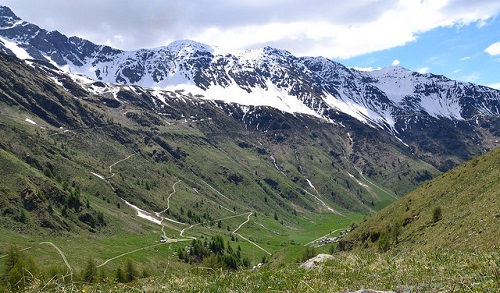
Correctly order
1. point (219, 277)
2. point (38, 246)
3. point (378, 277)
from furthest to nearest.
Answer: point (38, 246) → point (219, 277) → point (378, 277)

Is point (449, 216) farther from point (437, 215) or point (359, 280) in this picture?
point (359, 280)

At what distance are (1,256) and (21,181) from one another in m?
75.2

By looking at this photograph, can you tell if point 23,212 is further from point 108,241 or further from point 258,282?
point 258,282

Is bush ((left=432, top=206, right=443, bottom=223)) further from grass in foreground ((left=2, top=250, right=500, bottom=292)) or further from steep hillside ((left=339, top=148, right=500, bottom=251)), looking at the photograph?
grass in foreground ((left=2, top=250, right=500, bottom=292))

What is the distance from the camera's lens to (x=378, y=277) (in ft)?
47.4

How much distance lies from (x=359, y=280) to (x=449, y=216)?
5987cm

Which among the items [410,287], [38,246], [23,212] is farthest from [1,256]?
[410,287]

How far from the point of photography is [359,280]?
561 inches

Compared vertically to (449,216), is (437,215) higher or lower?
lower

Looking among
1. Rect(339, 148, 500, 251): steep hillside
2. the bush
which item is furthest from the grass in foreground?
the bush

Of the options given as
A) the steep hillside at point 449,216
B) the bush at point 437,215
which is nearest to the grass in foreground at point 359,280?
the steep hillside at point 449,216

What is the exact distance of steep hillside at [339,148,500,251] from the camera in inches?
1836

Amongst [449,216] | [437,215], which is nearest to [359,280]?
[449,216]

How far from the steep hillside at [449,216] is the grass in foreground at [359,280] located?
2313 cm
